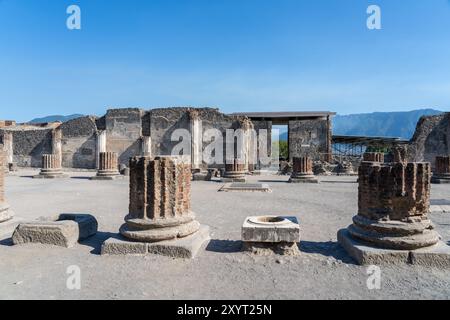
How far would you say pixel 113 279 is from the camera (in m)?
3.53

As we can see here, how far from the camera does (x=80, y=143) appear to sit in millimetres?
23766

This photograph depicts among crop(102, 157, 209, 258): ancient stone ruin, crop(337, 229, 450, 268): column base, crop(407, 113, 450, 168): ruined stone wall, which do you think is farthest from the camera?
crop(407, 113, 450, 168): ruined stone wall

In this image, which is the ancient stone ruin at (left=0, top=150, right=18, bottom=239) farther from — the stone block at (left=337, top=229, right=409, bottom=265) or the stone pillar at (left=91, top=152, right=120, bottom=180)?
the stone pillar at (left=91, top=152, right=120, bottom=180)

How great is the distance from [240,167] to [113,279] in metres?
11.9

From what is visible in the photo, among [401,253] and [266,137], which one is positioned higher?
[266,137]

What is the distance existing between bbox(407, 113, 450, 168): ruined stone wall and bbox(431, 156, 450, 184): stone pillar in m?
7.69

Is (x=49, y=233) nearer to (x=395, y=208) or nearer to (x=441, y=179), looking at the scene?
(x=395, y=208)

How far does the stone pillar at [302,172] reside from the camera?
578 inches

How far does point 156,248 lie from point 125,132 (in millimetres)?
20321

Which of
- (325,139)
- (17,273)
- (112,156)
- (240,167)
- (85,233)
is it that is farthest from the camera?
(325,139)

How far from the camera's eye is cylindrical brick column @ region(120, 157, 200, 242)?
4492mm

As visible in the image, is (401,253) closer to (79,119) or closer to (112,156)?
(112,156)

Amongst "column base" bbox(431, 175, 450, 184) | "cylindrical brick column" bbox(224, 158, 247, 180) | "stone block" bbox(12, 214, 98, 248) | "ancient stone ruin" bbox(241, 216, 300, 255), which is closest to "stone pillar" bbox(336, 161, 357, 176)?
"column base" bbox(431, 175, 450, 184)

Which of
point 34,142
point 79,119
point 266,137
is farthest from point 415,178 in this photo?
point 34,142
